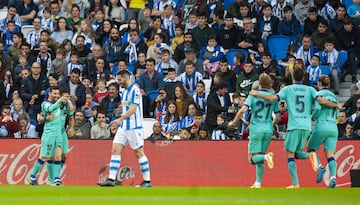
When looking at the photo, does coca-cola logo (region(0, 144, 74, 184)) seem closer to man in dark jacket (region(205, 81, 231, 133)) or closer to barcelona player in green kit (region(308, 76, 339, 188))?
man in dark jacket (region(205, 81, 231, 133))

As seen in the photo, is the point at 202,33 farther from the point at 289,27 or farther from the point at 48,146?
the point at 48,146

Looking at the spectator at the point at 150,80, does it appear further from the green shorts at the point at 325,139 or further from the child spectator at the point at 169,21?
the green shorts at the point at 325,139

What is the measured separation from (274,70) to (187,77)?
86.0 inches

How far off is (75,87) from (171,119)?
115 inches

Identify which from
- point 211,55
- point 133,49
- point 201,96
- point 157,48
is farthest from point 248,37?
point 133,49

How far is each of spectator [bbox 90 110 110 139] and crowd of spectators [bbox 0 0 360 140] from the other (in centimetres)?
3

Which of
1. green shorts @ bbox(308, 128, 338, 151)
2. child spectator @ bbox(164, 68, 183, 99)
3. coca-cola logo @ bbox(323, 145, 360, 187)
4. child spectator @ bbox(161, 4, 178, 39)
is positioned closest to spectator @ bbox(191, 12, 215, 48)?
child spectator @ bbox(161, 4, 178, 39)

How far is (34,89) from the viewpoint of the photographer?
28.5 meters

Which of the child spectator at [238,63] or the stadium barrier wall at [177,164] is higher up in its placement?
the child spectator at [238,63]

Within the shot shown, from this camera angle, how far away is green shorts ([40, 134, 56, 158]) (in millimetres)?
23672

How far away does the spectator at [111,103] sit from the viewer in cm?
2734

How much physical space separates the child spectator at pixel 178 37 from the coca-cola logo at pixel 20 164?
5.37m

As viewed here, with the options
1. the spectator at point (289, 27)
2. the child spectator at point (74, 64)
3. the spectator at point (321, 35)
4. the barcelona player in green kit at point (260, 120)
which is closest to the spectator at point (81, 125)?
the child spectator at point (74, 64)

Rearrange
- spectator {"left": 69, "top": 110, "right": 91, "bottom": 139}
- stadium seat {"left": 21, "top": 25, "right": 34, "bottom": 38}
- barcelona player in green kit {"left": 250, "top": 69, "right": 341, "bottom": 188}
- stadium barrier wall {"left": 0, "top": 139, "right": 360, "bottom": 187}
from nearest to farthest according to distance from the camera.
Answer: barcelona player in green kit {"left": 250, "top": 69, "right": 341, "bottom": 188}
stadium barrier wall {"left": 0, "top": 139, "right": 360, "bottom": 187}
spectator {"left": 69, "top": 110, "right": 91, "bottom": 139}
stadium seat {"left": 21, "top": 25, "right": 34, "bottom": 38}
